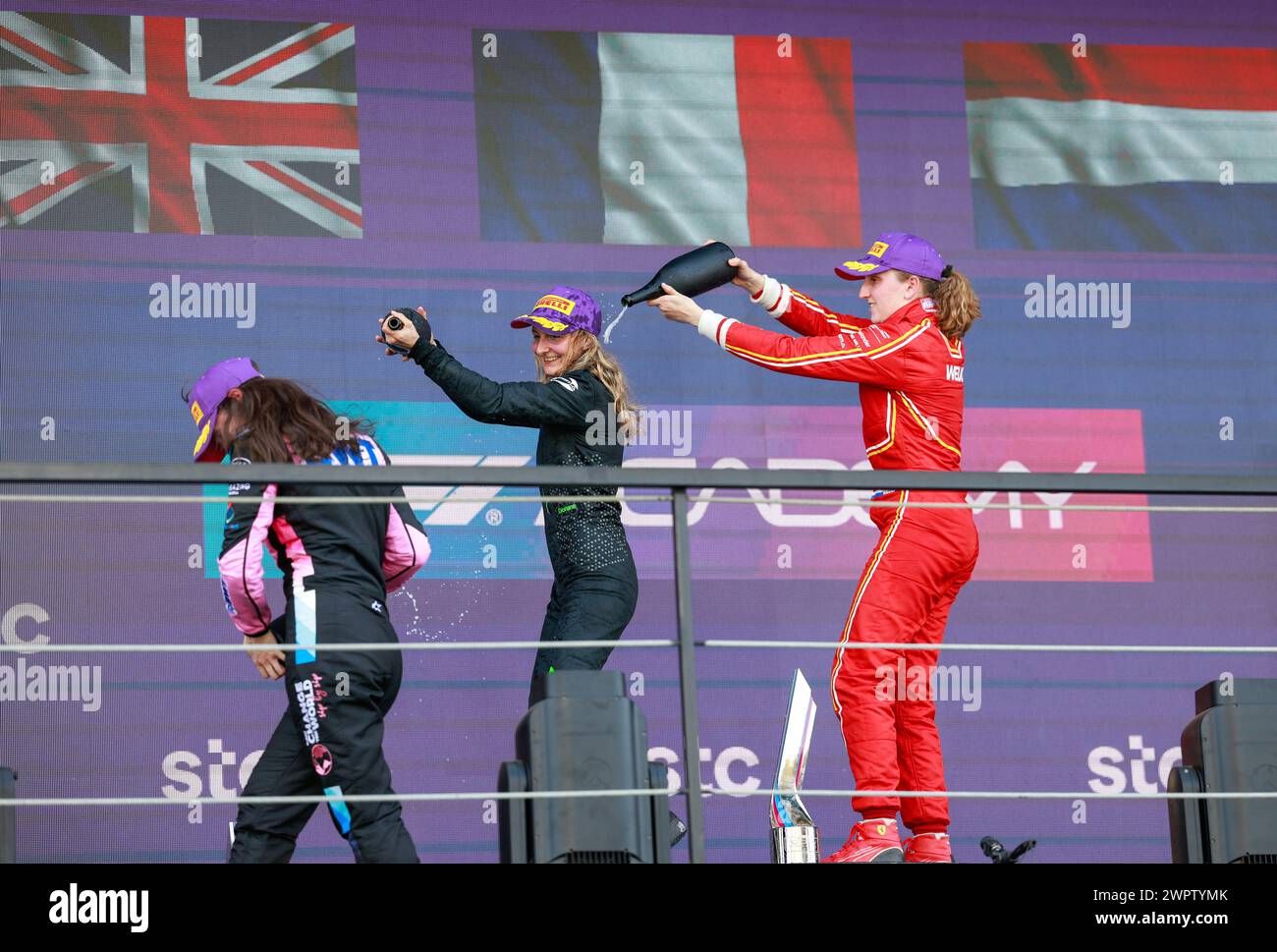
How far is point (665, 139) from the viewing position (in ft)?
20.2

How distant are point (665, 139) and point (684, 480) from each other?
8.71ft

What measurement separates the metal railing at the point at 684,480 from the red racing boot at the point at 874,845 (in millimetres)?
656

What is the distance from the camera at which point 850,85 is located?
632 cm

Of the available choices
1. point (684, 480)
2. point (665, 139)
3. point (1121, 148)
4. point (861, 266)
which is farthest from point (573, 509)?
point (1121, 148)

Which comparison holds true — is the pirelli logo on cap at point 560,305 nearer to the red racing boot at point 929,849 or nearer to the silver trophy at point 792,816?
the silver trophy at point 792,816

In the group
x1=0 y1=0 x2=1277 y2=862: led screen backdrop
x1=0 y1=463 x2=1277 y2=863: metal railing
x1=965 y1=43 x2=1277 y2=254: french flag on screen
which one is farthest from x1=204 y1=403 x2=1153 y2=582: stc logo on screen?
x1=0 y1=463 x2=1277 y2=863: metal railing

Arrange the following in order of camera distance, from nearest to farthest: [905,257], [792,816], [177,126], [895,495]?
[792,816], [895,495], [905,257], [177,126]

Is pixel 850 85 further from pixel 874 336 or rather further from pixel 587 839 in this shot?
pixel 587 839

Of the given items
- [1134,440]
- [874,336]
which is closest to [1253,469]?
[1134,440]

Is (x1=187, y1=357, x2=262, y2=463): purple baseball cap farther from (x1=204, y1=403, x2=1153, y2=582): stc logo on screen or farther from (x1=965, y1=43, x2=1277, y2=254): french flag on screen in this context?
(x1=965, y1=43, x2=1277, y2=254): french flag on screen

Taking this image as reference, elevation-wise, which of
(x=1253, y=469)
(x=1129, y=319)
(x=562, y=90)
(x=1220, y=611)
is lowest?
(x=1220, y=611)

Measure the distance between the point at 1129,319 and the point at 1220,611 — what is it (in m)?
0.95

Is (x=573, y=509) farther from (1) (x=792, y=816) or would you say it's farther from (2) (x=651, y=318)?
(2) (x=651, y=318)

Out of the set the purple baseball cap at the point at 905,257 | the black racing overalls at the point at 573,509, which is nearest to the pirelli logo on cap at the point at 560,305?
the black racing overalls at the point at 573,509
